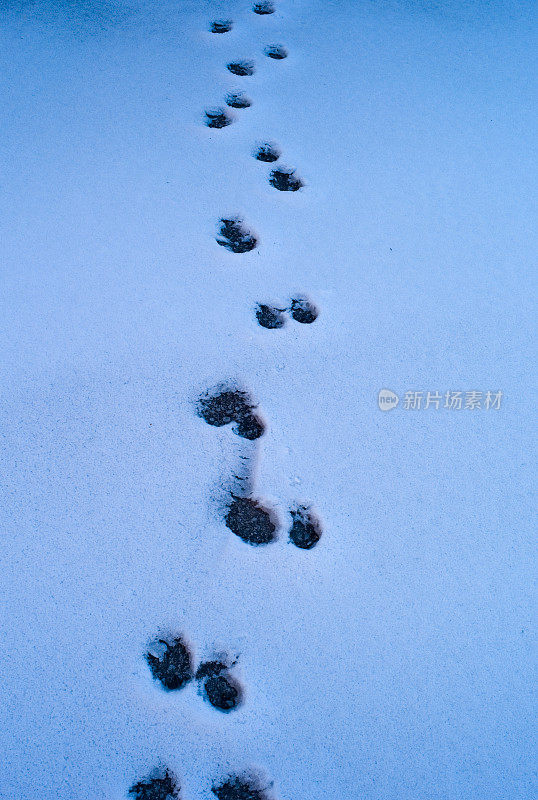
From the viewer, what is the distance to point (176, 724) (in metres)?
0.85

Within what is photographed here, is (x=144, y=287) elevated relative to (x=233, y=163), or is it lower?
lower

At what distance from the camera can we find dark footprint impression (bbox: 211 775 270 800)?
81cm

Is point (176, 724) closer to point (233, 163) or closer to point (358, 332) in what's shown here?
point (358, 332)

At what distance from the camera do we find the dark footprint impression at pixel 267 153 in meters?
1.70

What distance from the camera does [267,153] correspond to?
1715 mm

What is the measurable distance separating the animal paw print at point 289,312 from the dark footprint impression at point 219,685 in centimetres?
76

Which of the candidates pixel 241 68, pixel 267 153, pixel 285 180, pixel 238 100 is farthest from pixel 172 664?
pixel 241 68

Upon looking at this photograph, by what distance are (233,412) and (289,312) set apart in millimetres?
333

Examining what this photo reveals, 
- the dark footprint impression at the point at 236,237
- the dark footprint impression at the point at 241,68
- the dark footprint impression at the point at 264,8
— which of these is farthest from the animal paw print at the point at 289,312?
the dark footprint impression at the point at 264,8

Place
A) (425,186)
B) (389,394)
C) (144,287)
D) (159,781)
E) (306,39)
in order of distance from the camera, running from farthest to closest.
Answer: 1. (306,39)
2. (425,186)
3. (144,287)
4. (389,394)
5. (159,781)

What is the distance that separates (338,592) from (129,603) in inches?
Answer: 14.7

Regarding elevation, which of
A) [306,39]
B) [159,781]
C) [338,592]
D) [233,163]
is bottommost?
[159,781]

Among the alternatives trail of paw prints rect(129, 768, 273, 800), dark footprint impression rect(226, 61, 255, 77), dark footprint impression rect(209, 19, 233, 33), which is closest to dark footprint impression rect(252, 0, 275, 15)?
dark footprint impression rect(209, 19, 233, 33)

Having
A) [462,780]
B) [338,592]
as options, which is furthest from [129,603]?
[462,780]
